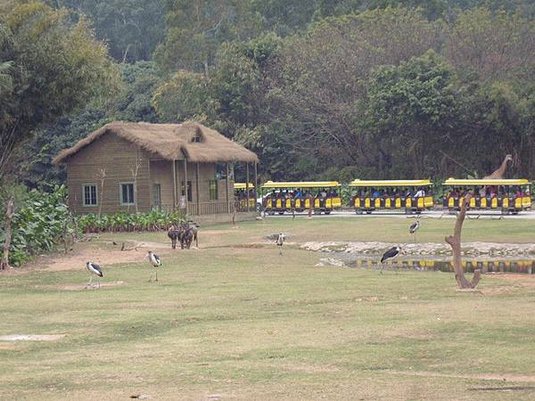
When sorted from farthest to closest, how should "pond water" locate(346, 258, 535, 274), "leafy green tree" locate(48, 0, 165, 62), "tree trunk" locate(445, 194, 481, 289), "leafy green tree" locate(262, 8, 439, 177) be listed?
"leafy green tree" locate(48, 0, 165, 62), "leafy green tree" locate(262, 8, 439, 177), "pond water" locate(346, 258, 535, 274), "tree trunk" locate(445, 194, 481, 289)

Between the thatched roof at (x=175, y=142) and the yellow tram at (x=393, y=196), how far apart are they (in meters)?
6.25

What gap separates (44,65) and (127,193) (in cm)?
1693

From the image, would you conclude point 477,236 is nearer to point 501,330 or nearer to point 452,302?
point 452,302

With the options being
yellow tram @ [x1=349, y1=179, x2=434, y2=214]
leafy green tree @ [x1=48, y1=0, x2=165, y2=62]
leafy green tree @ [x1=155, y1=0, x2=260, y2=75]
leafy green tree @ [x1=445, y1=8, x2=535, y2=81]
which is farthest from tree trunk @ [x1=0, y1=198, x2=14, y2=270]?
leafy green tree @ [x1=48, y1=0, x2=165, y2=62]

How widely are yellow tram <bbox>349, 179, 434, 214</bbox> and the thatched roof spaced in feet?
20.5

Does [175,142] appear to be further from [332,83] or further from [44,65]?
[332,83]

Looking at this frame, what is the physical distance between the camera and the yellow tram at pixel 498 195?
189ft

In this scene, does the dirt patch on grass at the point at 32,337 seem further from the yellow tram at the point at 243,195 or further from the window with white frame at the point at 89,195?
the yellow tram at the point at 243,195

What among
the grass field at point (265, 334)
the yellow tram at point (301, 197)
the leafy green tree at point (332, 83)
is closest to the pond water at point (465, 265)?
the grass field at point (265, 334)

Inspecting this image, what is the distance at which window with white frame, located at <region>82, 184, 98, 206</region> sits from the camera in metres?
59.1

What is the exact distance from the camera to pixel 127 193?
58.2 m

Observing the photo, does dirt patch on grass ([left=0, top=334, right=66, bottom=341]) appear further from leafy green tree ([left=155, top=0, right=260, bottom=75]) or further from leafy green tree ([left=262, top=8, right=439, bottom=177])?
leafy green tree ([left=155, top=0, right=260, bottom=75])

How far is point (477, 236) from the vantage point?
147 ft

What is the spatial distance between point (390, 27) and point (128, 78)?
24.6 meters
